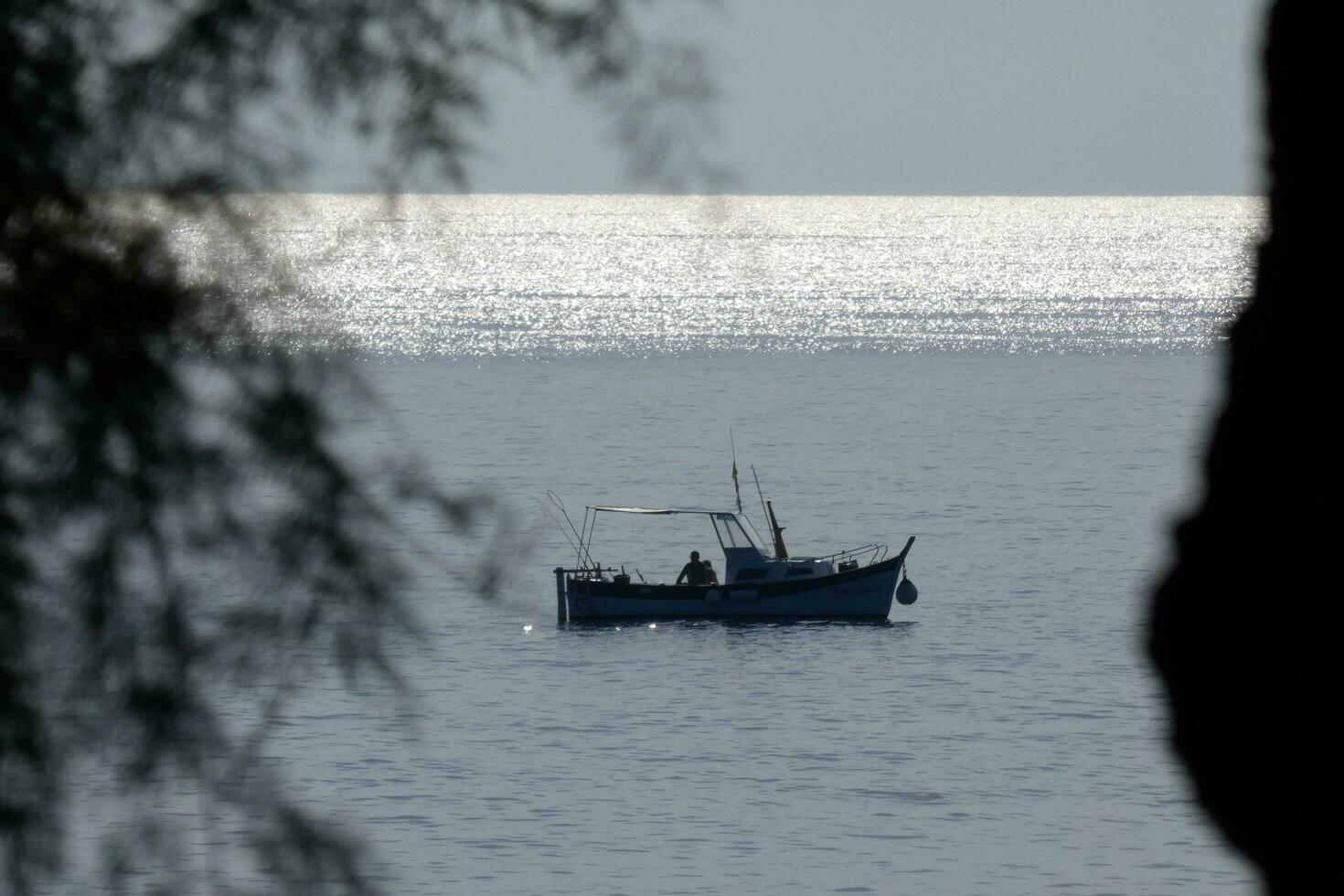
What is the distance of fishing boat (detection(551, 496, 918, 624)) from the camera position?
174 ft

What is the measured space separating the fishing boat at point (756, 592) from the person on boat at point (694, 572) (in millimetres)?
385

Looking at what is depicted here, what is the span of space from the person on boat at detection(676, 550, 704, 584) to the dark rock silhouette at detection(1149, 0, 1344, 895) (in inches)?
1977

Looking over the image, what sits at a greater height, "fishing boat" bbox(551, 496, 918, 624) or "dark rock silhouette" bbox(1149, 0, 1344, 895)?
"dark rock silhouette" bbox(1149, 0, 1344, 895)

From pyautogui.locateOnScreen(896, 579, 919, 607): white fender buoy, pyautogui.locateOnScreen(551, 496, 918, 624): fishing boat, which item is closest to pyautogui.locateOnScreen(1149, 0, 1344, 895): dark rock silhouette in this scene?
pyautogui.locateOnScreen(551, 496, 918, 624): fishing boat

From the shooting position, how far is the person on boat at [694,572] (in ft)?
179

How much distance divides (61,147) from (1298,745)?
2.86 meters

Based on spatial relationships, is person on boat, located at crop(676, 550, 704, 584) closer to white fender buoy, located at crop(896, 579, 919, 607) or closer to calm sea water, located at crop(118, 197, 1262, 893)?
calm sea water, located at crop(118, 197, 1262, 893)

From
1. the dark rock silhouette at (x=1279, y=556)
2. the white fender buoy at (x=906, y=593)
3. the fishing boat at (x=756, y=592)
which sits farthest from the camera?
the white fender buoy at (x=906, y=593)

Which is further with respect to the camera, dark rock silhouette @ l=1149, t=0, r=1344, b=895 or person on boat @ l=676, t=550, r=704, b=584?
person on boat @ l=676, t=550, r=704, b=584

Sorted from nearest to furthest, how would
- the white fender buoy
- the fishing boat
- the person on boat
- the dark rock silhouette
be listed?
the dark rock silhouette
the fishing boat
the white fender buoy
the person on boat

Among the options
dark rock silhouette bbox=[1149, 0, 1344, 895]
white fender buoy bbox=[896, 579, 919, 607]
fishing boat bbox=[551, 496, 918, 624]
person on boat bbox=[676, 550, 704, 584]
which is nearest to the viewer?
dark rock silhouette bbox=[1149, 0, 1344, 895]

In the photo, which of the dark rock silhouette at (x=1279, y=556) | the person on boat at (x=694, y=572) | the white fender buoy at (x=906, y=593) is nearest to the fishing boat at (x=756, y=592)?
the white fender buoy at (x=906, y=593)

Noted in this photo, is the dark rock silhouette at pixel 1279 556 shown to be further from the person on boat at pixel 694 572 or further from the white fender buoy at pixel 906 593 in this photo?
the person on boat at pixel 694 572

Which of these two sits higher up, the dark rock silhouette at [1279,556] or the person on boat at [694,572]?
the dark rock silhouette at [1279,556]
